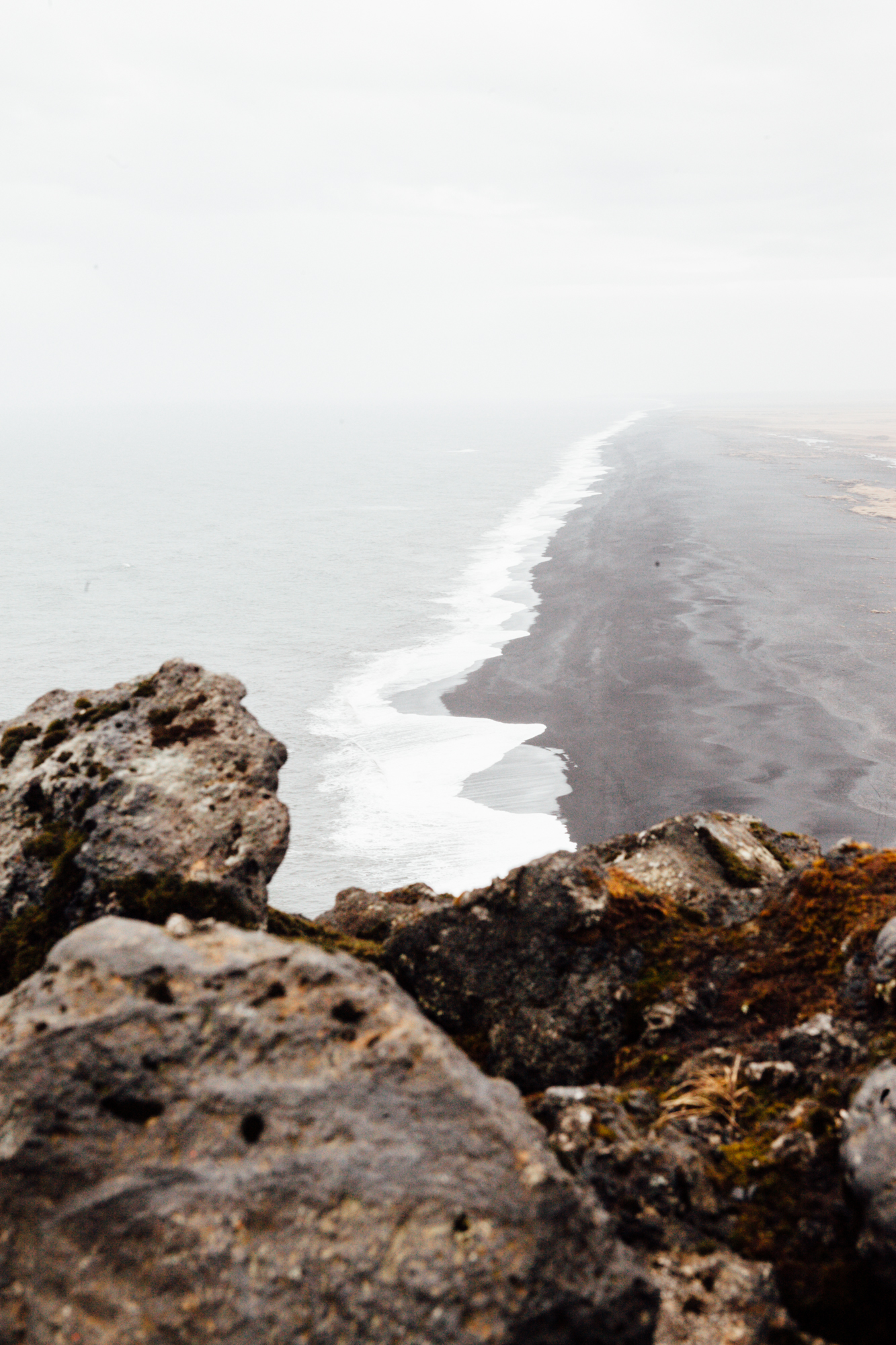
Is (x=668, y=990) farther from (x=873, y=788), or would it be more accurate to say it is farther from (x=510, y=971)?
(x=873, y=788)

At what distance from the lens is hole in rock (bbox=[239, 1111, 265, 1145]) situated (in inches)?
189

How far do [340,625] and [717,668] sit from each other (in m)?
29.8

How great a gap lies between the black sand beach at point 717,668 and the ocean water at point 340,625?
275 centimetres

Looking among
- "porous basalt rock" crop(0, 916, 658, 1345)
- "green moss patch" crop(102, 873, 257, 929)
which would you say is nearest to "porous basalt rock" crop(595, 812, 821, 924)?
"green moss patch" crop(102, 873, 257, 929)

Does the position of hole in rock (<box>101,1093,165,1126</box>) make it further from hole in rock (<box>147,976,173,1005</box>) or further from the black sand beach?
the black sand beach

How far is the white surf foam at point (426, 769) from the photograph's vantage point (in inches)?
1193

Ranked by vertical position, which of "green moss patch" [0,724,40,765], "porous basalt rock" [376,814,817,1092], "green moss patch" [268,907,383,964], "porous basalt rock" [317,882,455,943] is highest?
"green moss patch" [0,724,40,765]

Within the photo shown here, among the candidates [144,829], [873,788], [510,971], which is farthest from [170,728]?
[873,788]

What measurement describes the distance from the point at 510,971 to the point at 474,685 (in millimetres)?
38916

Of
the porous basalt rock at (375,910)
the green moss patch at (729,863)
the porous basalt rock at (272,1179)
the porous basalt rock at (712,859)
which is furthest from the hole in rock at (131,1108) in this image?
the green moss patch at (729,863)

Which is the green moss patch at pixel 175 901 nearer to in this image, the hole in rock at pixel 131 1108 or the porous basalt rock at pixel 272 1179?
the porous basalt rock at pixel 272 1179

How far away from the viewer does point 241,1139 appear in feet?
15.8

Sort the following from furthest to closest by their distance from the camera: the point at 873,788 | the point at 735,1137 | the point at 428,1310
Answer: the point at 873,788, the point at 735,1137, the point at 428,1310

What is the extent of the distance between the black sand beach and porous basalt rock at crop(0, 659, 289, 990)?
22680 mm
